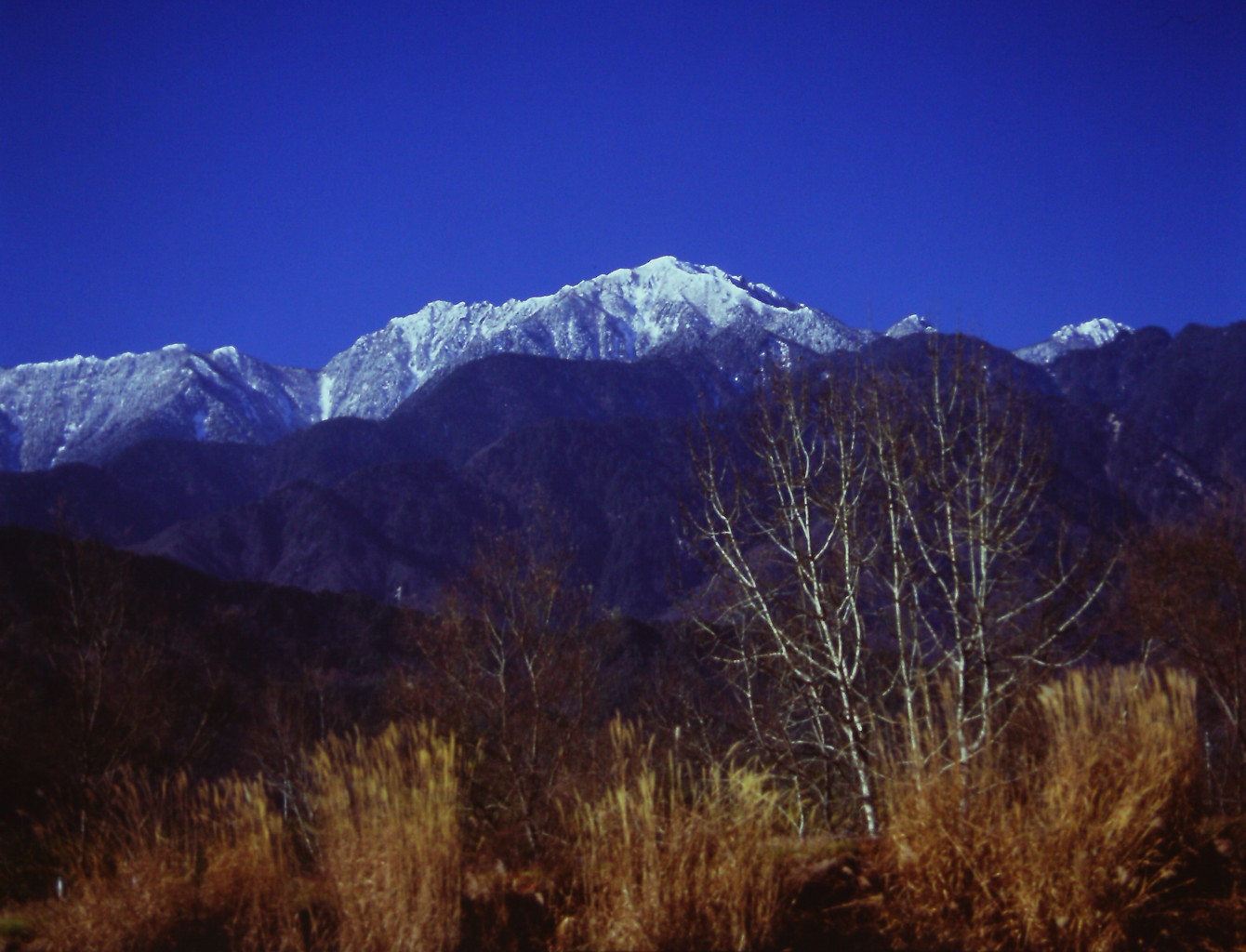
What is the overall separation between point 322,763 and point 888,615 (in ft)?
19.7

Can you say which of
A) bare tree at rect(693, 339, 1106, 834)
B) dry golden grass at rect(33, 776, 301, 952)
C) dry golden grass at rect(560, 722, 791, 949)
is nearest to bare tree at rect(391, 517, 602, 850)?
dry golden grass at rect(560, 722, 791, 949)

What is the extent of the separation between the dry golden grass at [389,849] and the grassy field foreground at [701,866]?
15 millimetres

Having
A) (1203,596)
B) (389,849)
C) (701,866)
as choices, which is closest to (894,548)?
(701,866)

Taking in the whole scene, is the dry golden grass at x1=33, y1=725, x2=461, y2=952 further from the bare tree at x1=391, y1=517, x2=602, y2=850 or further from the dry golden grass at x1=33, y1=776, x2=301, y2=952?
the bare tree at x1=391, y1=517, x2=602, y2=850

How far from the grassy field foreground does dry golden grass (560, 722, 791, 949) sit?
15 millimetres

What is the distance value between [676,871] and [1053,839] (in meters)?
2.28

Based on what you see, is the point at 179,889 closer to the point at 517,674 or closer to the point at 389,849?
the point at 389,849

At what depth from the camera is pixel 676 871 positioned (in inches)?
256

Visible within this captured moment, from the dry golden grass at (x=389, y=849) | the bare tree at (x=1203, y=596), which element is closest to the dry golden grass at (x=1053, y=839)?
the dry golden grass at (x=389, y=849)

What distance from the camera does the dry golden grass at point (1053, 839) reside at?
20.6 feet

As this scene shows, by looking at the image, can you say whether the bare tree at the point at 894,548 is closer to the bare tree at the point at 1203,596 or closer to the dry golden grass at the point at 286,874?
the dry golden grass at the point at 286,874

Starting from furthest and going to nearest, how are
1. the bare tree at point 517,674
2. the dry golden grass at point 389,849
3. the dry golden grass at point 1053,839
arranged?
the bare tree at point 517,674 → the dry golden grass at point 389,849 → the dry golden grass at point 1053,839

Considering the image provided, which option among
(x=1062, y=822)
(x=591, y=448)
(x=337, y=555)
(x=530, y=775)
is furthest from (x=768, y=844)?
(x=591, y=448)

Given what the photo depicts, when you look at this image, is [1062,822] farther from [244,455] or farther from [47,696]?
[244,455]
